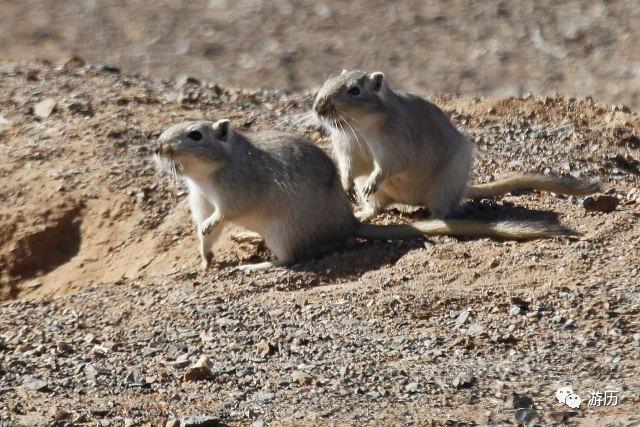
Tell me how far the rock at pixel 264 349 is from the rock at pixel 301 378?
0.37 metres

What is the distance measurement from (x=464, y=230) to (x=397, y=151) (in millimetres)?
678

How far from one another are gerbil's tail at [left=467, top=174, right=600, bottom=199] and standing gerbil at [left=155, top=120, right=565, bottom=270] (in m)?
0.61

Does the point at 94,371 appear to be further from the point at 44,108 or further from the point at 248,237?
the point at 44,108

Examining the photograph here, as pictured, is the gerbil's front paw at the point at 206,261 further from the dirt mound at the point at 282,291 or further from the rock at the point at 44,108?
the rock at the point at 44,108

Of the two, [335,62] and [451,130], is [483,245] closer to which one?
[451,130]

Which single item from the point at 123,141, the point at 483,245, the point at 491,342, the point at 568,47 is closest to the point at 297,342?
the point at 491,342

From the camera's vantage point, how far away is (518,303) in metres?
7.18

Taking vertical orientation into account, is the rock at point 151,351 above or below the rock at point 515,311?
above

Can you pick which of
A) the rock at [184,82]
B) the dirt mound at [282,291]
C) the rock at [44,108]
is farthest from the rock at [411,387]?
the rock at [184,82]

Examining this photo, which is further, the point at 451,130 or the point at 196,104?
the point at 196,104

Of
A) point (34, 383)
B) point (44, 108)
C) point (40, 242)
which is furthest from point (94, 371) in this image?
point (44, 108)

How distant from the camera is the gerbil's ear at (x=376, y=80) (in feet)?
28.1

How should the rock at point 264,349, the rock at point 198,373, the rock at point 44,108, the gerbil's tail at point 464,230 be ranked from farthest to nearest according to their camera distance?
the rock at point 44,108 → the gerbil's tail at point 464,230 → the rock at point 264,349 → the rock at point 198,373

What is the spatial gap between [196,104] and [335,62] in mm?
4329
